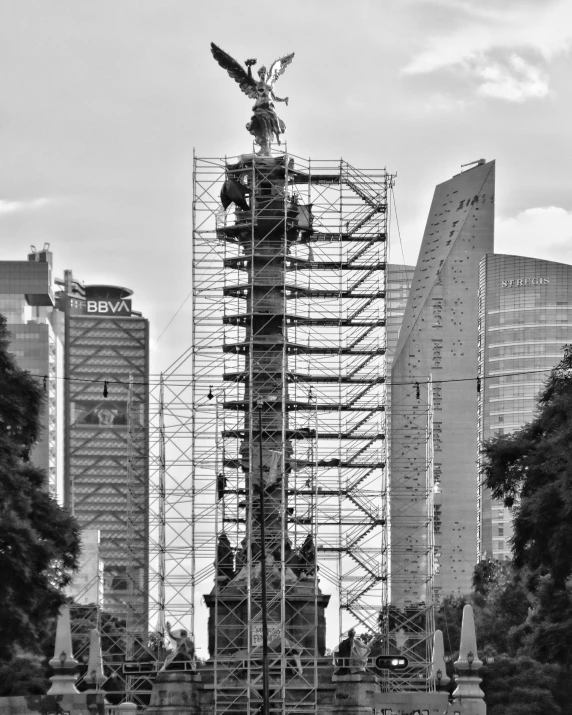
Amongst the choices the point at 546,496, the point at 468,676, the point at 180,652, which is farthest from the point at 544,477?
the point at 180,652

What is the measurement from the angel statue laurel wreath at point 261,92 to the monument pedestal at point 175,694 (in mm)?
30212

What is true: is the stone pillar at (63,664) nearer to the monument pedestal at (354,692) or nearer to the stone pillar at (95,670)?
the stone pillar at (95,670)

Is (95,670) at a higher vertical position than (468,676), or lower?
higher

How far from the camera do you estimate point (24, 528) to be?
69188mm

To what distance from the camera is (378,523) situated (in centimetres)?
10400

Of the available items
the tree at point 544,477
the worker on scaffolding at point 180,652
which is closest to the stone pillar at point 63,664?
the worker on scaffolding at point 180,652

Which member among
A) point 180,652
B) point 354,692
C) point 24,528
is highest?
point 24,528

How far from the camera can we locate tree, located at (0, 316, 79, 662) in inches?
2734

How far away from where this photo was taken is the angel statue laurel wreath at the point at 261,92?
11106 cm

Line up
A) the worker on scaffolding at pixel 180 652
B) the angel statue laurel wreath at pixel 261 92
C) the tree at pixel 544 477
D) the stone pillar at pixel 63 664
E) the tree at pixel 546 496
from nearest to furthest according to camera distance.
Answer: the tree at pixel 544 477
the tree at pixel 546 496
the stone pillar at pixel 63 664
the worker on scaffolding at pixel 180 652
the angel statue laurel wreath at pixel 261 92

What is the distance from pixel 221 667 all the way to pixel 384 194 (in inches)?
1115

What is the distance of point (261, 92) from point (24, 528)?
1927 inches

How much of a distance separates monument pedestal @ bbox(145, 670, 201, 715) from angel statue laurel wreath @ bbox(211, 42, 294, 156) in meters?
30.2

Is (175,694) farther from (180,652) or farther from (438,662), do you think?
(438,662)
